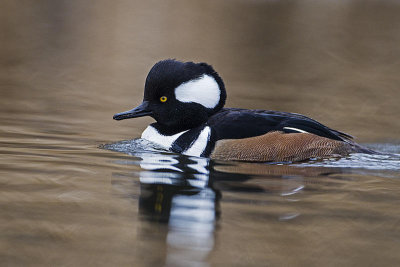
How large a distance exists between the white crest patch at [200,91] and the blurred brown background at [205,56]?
1106mm

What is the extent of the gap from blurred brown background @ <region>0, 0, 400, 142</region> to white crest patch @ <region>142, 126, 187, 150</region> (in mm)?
557

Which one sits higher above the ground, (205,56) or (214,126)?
(205,56)

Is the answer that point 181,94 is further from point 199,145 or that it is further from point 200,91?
point 199,145

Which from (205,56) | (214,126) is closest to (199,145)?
(214,126)

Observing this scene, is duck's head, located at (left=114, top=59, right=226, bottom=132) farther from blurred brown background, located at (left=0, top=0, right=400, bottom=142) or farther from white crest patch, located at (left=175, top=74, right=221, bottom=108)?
blurred brown background, located at (left=0, top=0, right=400, bottom=142)

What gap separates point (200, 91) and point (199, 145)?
24.5 inches

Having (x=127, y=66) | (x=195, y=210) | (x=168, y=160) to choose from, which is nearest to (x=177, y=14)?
(x=127, y=66)

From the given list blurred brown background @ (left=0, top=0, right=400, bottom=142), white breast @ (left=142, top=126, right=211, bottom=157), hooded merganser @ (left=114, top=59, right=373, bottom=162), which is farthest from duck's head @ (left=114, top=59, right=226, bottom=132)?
blurred brown background @ (left=0, top=0, right=400, bottom=142)

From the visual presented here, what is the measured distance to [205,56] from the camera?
49.2 ft

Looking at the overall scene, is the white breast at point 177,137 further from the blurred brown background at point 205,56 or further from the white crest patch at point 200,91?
the blurred brown background at point 205,56

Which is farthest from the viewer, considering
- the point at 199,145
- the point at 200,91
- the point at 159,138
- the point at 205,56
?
the point at 205,56

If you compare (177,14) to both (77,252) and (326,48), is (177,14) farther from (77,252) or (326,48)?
(77,252)

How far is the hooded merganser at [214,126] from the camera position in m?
7.20

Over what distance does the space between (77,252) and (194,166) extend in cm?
276
